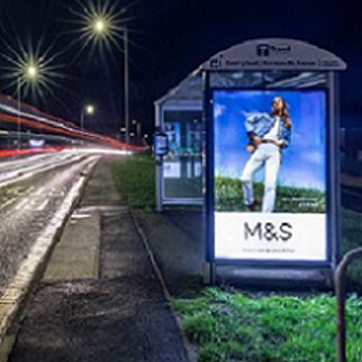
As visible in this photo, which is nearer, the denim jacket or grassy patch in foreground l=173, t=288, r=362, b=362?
grassy patch in foreground l=173, t=288, r=362, b=362

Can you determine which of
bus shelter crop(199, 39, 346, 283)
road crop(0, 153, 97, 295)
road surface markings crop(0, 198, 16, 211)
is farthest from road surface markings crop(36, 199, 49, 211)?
bus shelter crop(199, 39, 346, 283)

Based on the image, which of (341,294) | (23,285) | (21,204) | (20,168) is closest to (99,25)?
(21,204)

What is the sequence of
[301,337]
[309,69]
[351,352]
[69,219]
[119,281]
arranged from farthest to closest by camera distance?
[69,219], [119,281], [309,69], [301,337], [351,352]

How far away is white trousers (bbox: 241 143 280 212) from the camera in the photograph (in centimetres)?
709

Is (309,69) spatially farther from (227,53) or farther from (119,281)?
(119,281)

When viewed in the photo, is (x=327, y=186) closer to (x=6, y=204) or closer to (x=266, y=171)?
(x=266, y=171)

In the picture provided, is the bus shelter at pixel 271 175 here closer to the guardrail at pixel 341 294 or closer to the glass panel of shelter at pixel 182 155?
the guardrail at pixel 341 294

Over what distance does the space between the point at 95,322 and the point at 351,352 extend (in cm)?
234

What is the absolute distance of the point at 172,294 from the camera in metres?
6.84

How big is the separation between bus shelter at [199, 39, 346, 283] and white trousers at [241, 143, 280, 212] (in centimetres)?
1

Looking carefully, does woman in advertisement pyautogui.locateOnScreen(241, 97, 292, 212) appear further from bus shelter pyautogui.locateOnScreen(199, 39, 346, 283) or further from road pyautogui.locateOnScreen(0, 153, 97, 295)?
road pyautogui.locateOnScreen(0, 153, 97, 295)

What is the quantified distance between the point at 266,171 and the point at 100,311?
2.48m

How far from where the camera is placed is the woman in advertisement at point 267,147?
7.08 m

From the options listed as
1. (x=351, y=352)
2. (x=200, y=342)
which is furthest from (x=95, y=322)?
(x=351, y=352)
